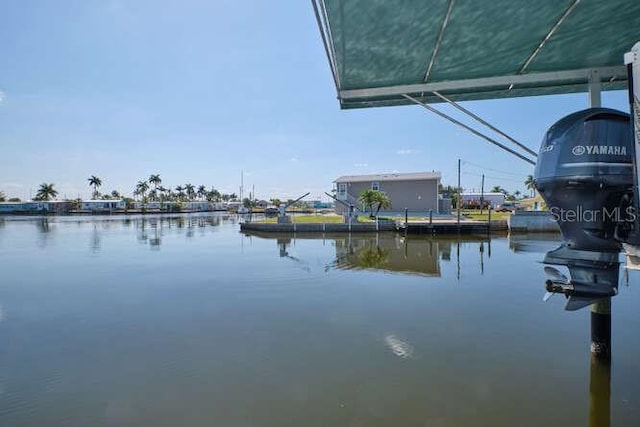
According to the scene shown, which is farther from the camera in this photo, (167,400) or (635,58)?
(167,400)

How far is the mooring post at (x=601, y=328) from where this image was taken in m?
4.37

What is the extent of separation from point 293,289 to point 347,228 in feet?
59.6

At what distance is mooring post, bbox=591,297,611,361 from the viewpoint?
4367mm

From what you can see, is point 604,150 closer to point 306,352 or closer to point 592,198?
point 592,198

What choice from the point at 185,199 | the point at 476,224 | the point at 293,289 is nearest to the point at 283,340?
the point at 293,289

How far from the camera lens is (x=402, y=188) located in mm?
38625

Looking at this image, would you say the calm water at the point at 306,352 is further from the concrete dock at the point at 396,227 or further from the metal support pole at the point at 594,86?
the concrete dock at the point at 396,227

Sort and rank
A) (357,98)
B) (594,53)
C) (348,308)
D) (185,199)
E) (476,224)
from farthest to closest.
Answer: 1. (185,199)
2. (476,224)
3. (348,308)
4. (357,98)
5. (594,53)

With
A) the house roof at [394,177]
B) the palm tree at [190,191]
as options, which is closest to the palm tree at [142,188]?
the palm tree at [190,191]

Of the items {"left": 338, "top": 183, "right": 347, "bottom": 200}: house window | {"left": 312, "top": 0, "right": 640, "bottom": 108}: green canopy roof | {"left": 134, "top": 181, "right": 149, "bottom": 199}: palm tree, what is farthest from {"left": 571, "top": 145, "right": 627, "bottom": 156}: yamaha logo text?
{"left": 134, "top": 181, "right": 149, "bottom": 199}: palm tree

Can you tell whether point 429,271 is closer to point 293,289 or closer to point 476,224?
point 293,289

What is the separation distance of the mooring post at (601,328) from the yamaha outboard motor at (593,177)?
3.42ft

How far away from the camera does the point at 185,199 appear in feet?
390

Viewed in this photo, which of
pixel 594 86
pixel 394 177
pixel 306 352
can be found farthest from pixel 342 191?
pixel 594 86
